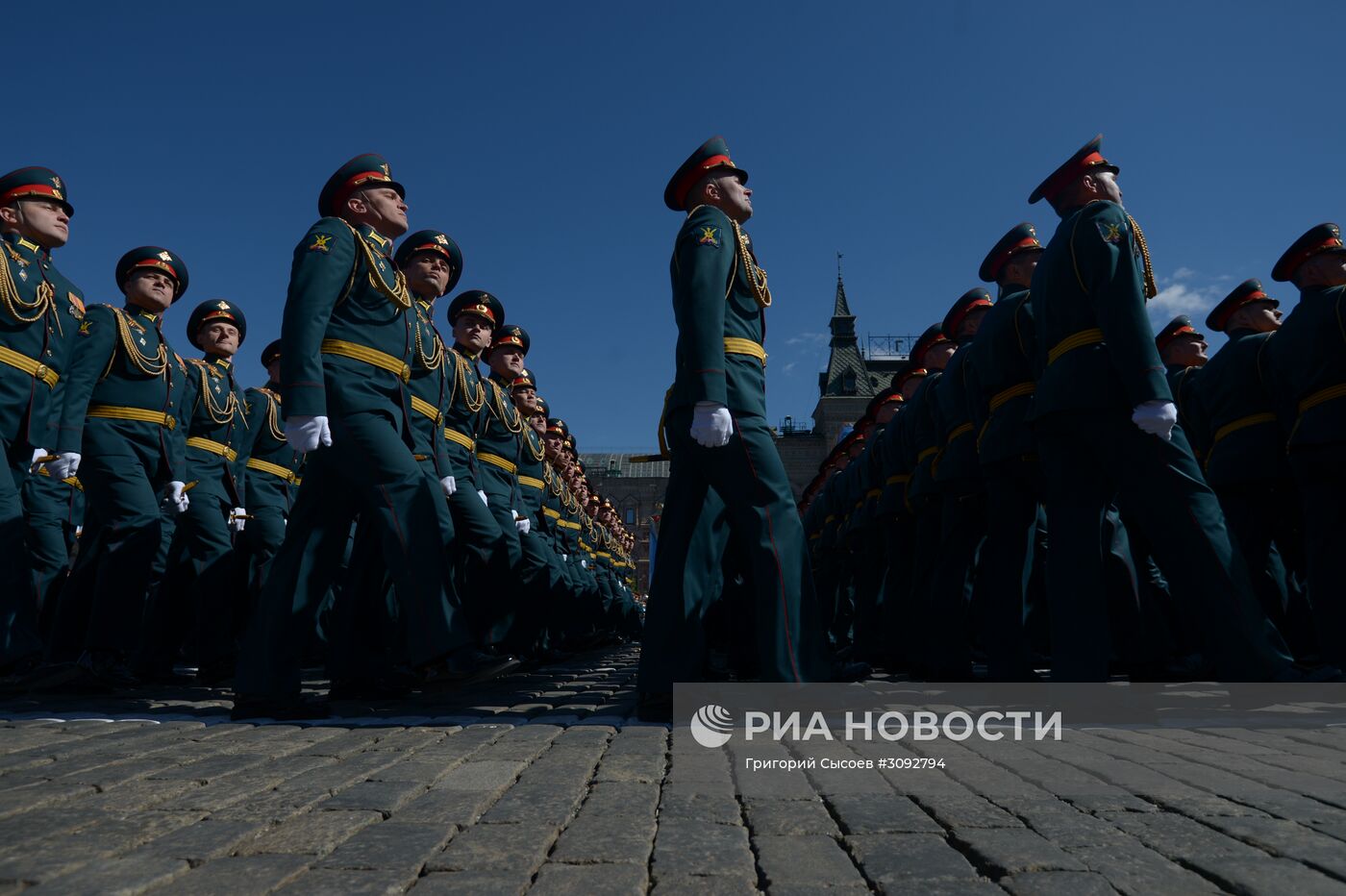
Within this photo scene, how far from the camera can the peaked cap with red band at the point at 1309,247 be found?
17.7 feet

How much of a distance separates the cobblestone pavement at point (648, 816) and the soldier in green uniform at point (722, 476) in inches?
28.4

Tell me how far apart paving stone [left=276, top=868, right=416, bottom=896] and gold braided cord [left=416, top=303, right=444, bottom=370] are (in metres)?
3.91

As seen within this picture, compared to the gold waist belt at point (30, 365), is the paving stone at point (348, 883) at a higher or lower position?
lower

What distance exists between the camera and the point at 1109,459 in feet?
13.8

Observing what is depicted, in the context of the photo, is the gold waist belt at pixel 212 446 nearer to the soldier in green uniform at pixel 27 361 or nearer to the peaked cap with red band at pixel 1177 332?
the soldier in green uniform at pixel 27 361

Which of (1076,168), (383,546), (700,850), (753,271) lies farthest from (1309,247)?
(700,850)

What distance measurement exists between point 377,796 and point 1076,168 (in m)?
4.10

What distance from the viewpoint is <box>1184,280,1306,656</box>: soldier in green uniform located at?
5.85 metres

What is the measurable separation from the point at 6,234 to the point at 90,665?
7.95 ft

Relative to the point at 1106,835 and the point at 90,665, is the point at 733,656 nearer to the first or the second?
the point at 90,665

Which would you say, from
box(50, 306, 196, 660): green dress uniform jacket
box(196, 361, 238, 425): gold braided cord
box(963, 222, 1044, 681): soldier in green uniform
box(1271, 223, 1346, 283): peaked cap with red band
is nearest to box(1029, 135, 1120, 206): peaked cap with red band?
box(963, 222, 1044, 681): soldier in green uniform

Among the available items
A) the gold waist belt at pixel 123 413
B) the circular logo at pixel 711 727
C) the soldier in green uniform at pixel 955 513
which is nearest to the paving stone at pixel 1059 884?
the circular logo at pixel 711 727

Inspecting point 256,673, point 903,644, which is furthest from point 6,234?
point 903,644

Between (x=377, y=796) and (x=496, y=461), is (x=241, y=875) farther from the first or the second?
(x=496, y=461)
